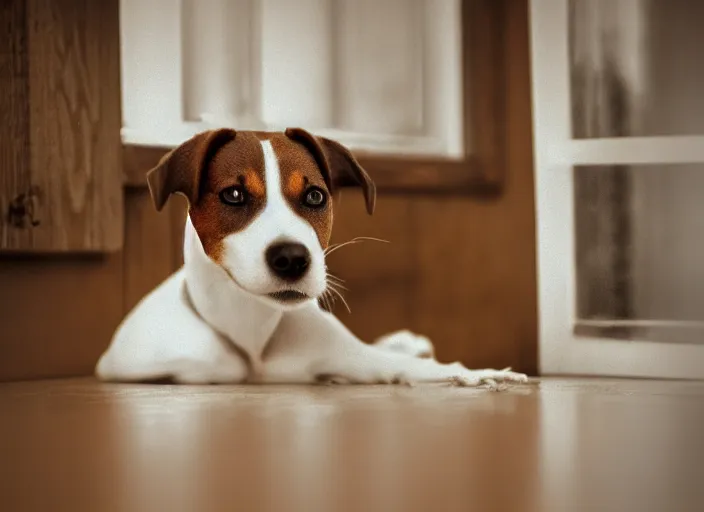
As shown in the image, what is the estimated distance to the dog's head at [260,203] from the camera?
990mm

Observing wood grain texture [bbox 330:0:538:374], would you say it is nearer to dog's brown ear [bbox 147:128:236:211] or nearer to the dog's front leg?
the dog's front leg

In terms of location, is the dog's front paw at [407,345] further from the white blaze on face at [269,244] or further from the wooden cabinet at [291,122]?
the white blaze on face at [269,244]

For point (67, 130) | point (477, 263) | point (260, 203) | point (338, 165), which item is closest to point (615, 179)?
point (477, 263)

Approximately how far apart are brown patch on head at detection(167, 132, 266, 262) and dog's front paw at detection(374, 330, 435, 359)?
0.44 meters

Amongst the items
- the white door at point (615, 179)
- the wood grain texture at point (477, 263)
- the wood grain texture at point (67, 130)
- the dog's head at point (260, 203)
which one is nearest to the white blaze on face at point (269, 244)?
the dog's head at point (260, 203)

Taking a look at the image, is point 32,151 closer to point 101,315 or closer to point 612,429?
point 101,315

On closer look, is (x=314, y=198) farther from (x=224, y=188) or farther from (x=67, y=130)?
(x=67, y=130)

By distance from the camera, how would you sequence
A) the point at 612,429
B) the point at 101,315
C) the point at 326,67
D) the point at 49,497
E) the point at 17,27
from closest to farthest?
the point at 49,497 → the point at 612,429 → the point at 17,27 → the point at 101,315 → the point at 326,67

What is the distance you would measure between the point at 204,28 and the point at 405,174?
0.42 meters

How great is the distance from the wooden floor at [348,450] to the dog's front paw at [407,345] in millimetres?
267

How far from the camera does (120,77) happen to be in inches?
52.2

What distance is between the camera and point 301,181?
104 cm

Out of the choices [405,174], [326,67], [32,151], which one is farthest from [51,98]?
[405,174]

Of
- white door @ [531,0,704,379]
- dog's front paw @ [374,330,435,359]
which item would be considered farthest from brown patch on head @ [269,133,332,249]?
white door @ [531,0,704,379]
